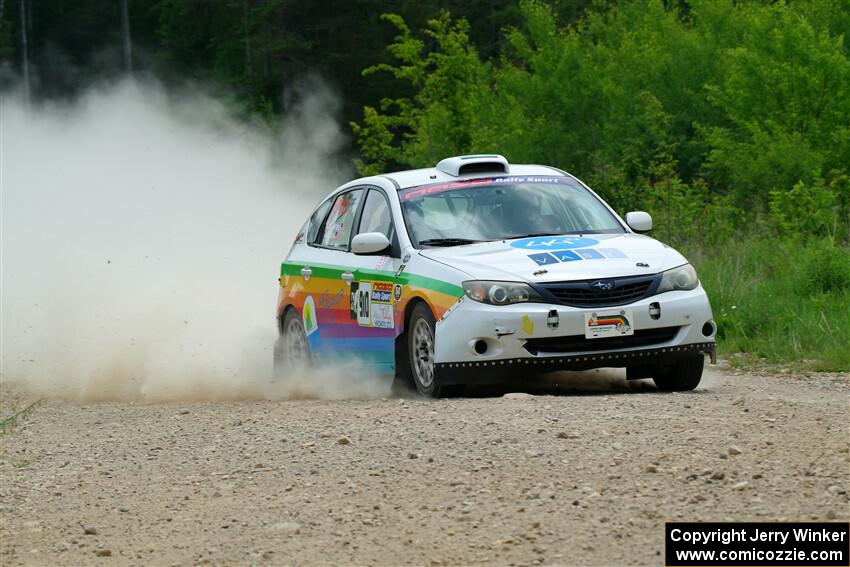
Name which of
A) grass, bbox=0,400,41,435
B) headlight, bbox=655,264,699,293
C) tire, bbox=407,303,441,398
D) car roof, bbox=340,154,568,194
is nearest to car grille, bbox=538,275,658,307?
headlight, bbox=655,264,699,293

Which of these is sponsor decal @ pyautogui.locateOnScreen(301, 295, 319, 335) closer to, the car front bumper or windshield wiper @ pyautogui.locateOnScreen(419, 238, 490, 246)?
windshield wiper @ pyautogui.locateOnScreen(419, 238, 490, 246)

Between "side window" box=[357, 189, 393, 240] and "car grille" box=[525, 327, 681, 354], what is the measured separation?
6.02 ft

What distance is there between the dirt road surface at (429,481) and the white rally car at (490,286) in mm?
461

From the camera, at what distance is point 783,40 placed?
70.3 ft

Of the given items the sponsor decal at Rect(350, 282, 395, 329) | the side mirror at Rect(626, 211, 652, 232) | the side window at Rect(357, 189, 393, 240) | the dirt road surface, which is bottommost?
the dirt road surface

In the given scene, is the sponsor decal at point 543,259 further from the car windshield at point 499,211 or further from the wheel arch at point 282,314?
the wheel arch at point 282,314

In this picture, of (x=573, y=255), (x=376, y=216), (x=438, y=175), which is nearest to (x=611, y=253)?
(x=573, y=255)

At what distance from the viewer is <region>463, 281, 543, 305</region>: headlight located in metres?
9.89

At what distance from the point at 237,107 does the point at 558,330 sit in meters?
43.7

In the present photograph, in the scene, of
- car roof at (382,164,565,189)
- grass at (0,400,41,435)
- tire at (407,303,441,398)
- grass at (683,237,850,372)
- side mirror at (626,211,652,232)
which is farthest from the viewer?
grass at (683,237,850,372)

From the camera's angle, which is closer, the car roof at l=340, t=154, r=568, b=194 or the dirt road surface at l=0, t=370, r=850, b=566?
the dirt road surface at l=0, t=370, r=850, b=566

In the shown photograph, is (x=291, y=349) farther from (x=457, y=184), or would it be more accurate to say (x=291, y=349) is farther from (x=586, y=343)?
(x=586, y=343)

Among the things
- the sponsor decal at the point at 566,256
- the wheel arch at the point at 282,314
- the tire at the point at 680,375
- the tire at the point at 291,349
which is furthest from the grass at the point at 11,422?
the tire at the point at 680,375

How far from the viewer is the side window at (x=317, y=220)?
506 inches
